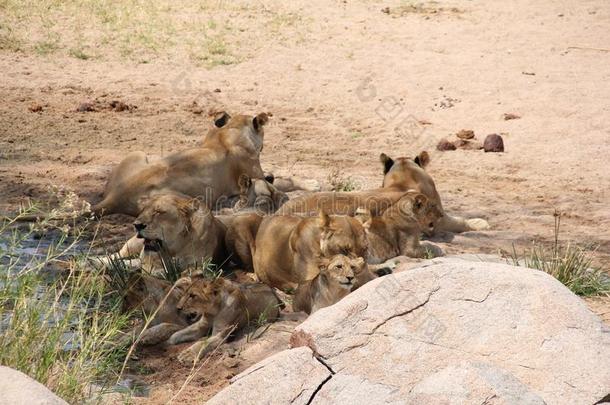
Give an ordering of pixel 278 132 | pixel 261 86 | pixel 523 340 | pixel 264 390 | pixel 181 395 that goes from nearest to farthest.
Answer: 1. pixel 264 390
2. pixel 523 340
3. pixel 181 395
4. pixel 278 132
5. pixel 261 86

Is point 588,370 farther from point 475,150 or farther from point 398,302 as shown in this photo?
point 475,150

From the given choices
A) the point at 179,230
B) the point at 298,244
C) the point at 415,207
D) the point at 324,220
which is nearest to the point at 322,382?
Result: the point at 324,220

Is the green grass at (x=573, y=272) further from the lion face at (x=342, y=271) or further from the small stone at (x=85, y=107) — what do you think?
the small stone at (x=85, y=107)

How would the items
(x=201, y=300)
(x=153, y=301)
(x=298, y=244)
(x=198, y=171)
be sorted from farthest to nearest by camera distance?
(x=198, y=171), (x=298, y=244), (x=153, y=301), (x=201, y=300)

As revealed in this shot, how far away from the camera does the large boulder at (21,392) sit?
4.52 metres

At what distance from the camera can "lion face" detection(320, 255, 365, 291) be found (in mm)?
7496

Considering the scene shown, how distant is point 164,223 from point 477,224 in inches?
117

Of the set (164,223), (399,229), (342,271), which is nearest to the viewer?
(342,271)

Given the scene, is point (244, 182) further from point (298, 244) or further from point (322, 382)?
point (322, 382)

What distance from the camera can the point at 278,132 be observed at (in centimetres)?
1355

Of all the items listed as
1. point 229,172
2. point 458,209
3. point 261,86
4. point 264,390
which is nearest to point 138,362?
point 264,390

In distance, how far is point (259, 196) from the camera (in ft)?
34.0

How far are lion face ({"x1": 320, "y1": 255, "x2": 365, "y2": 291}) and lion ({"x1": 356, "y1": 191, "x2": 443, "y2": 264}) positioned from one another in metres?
1.41

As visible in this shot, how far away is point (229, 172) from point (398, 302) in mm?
4806
